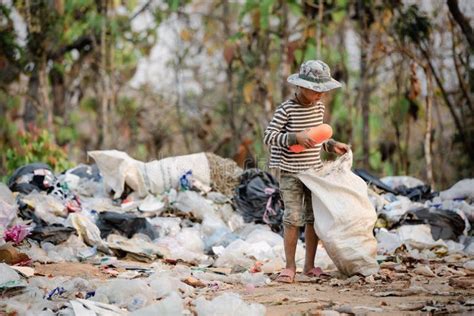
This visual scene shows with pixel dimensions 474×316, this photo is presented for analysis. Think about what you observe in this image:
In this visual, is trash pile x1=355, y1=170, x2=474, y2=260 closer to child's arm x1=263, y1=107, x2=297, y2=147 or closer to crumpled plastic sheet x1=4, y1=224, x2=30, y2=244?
child's arm x1=263, y1=107, x2=297, y2=147

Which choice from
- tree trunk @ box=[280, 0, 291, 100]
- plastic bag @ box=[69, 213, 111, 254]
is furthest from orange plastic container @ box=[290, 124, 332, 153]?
tree trunk @ box=[280, 0, 291, 100]

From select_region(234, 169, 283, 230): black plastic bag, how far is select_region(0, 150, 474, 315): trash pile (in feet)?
0.03

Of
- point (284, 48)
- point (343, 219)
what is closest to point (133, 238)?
point (343, 219)

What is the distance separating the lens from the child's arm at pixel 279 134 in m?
4.64

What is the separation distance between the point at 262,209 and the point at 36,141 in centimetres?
469

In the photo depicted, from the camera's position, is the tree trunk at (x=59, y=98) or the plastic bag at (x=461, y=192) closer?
the plastic bag at (x=461, y=192)

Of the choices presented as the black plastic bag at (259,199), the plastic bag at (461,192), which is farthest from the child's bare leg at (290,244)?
the plastic bag at (461,192)

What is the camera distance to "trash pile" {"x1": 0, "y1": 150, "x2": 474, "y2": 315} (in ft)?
13.6

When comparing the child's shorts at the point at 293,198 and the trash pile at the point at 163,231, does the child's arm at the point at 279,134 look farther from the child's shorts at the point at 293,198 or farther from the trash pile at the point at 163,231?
the trash pile at the point at 163,231

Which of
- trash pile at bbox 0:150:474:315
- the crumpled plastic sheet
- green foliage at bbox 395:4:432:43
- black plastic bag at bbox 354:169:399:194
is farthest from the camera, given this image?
green foliage at bbox 395:4:432:43

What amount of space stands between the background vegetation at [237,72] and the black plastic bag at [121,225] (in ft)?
8.66

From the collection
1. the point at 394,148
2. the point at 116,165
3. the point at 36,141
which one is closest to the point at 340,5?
the point at 394,148

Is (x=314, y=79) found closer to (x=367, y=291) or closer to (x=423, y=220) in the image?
(x=367, y=291)

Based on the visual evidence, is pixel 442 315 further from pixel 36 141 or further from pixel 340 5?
pixel 340 5
